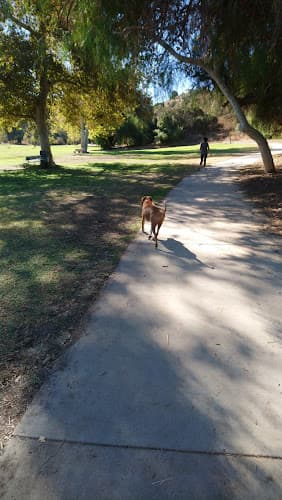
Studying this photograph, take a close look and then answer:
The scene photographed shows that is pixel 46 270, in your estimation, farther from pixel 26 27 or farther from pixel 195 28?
pixel 26 27

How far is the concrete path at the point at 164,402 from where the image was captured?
1.91 meters

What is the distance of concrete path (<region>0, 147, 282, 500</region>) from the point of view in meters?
1.91

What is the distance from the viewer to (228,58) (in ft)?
38.1

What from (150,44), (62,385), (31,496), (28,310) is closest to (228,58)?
(150,44)

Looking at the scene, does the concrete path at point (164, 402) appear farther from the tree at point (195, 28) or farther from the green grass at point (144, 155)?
the green grass at point (144, 155)

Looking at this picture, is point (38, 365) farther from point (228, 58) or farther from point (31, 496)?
point (228, 58)

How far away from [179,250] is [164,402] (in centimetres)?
333

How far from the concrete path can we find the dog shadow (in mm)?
665

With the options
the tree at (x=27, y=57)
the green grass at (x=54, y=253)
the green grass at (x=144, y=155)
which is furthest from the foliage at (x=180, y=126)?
the green grass at (x=54, y=253)

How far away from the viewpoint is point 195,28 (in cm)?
1037

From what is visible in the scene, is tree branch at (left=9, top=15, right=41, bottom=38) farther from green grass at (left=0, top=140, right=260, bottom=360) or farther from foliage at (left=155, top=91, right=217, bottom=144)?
foliage at (left=155, top=91, right=217, bottom=144)

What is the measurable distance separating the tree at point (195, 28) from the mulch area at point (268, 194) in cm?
391

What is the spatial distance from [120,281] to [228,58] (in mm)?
10650

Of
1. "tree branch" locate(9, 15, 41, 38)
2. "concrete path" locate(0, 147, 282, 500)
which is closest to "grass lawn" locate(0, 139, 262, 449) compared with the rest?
"concrete path" locate(0, 147, 282, 500)
